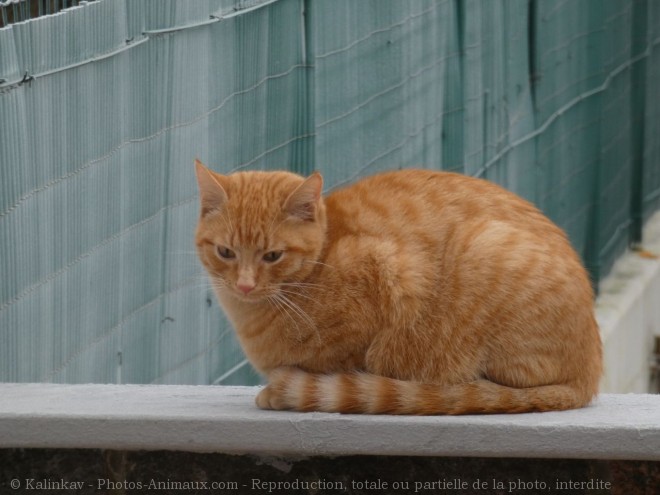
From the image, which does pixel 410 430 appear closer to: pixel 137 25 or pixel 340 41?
pixel 137 25

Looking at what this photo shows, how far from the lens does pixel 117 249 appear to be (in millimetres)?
4039

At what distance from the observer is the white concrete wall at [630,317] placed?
8039 millimetres

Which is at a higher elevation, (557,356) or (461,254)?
(461,254)

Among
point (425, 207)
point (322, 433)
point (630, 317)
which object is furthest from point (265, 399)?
point (630, 317)

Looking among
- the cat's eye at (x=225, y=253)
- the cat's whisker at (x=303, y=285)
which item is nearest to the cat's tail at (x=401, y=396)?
the cat's whisker at (x=303, y=285)

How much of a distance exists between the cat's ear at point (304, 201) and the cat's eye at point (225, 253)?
0.18 m

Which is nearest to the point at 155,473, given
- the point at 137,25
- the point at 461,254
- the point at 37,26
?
the point at 461,254

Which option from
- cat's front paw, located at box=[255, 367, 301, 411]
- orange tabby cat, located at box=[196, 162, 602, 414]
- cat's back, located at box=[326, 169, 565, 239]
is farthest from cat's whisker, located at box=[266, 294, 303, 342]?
cat's back, located at box=[326, 169, 565, 239]

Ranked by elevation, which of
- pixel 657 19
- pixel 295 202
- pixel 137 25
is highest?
pixel 137 25

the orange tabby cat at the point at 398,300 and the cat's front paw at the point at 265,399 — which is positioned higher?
the orange tabby cat at the point at 398,300

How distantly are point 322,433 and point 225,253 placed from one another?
63cm

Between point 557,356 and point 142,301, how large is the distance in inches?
54.7

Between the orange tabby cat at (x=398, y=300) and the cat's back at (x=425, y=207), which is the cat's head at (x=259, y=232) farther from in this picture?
the cat's back at (x=425, y=207)

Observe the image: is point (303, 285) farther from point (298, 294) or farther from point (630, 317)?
point (630, 317)
